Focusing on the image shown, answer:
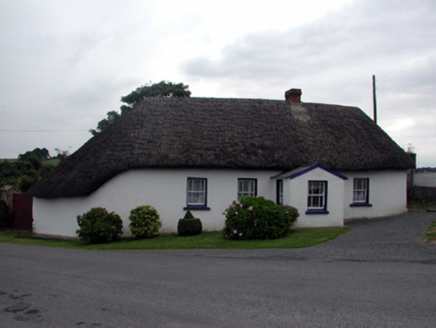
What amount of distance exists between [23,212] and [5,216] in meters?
1.60

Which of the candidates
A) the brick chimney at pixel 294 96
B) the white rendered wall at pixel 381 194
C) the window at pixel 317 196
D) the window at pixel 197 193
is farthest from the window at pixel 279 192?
the brick chimney at pixel 294 96

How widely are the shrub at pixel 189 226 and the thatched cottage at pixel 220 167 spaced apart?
48.9 inches

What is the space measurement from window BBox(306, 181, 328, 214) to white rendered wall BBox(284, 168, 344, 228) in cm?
18

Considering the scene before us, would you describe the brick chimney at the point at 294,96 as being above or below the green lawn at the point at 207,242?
above

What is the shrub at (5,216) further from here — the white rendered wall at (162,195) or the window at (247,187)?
the window at (247,187)

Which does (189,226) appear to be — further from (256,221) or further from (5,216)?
(5,216)

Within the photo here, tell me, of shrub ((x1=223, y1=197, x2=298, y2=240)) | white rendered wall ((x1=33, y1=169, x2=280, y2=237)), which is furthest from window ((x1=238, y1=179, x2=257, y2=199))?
shrub ((x1=223, y1=197, x2=298, y2=240))

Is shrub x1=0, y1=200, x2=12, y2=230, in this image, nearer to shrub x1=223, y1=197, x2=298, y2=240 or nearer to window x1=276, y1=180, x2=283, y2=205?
shrub x1=223, y1=197, x2=298, y2=240

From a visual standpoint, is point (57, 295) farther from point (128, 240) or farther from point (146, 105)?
point (146, 105)

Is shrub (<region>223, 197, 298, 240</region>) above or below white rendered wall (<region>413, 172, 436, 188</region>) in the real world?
below

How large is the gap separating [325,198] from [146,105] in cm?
1034

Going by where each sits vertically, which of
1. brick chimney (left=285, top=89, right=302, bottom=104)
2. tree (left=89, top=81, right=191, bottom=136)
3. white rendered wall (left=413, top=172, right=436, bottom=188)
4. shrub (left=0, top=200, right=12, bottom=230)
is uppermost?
tree (left=89, top=81, right=191, bottom=136)

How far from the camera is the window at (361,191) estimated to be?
21.3m

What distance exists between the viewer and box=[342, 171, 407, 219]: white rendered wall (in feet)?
69.1
